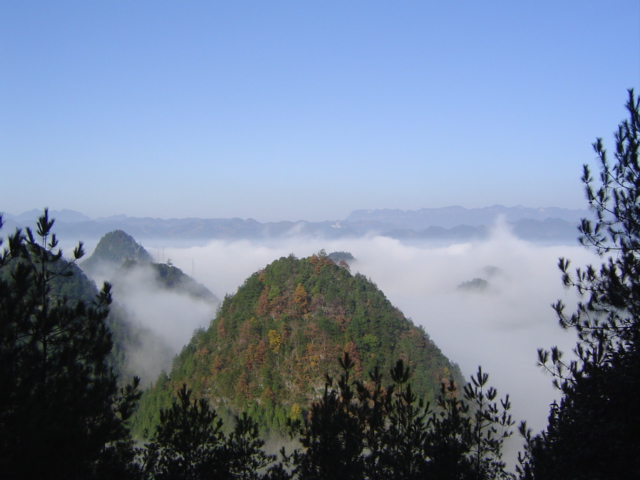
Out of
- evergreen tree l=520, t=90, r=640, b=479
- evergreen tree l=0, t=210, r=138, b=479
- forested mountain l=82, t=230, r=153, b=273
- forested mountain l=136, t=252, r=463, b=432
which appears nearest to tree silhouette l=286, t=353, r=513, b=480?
evergreen tree l=520, t=90, r=640, b=479

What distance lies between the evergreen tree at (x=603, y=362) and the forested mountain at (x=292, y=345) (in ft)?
90.8

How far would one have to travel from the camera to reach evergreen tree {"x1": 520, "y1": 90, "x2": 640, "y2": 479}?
5.02 metres

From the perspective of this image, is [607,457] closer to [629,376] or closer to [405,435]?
[629,376]

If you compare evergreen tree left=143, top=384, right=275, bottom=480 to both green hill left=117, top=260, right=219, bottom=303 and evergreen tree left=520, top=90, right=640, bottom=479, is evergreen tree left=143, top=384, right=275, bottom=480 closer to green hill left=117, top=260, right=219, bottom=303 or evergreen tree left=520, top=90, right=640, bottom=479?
evergreen tree left=520, top=90, right=640, bottom=479

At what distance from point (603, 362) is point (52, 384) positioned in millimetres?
7633

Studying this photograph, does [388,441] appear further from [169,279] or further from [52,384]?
[169,279]

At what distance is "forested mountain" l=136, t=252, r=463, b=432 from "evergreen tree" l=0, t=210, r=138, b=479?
27595 mm

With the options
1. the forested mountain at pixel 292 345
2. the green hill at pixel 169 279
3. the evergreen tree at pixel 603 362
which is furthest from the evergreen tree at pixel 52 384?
the green hill at pixel 169 279

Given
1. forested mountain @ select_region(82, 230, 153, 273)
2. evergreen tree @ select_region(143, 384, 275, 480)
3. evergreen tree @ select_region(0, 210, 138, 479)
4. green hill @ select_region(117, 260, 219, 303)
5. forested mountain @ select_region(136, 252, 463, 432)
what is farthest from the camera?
forested mountain @ select_region(82, 230, 153, 273)

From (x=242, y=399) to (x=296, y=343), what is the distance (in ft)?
22.0

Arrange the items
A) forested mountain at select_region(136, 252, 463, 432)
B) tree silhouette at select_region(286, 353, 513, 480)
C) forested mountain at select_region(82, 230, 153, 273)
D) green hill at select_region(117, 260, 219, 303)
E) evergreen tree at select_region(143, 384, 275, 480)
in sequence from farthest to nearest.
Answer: forested mountain at select_region(82, 230, 153, 273), green hill at select_region(117, 260, 219, 303), forested mountain at select_region(136, 252, 463, 432), evergreen tree at select_region(143, 384, 275, 480), tree silhouette at select_region(286, 353, 513, 480)

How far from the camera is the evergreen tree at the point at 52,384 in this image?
16.3 ft

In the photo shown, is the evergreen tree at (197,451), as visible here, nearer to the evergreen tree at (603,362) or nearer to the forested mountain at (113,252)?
the evergreen tree at (603,362)

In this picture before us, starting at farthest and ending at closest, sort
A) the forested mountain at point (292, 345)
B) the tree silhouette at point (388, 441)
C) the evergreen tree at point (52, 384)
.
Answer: the forested mountain at point (292, 345)
the tree silhouette at point (388, 441)
the evergreen tree at point (52, 384)
